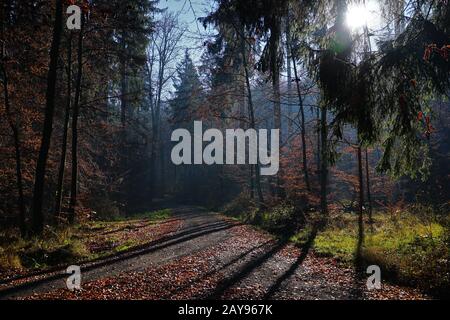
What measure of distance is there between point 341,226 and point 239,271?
602 centimetres

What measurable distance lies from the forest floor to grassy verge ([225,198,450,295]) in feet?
1.16

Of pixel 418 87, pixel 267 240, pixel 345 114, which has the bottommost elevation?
pixel 267 240

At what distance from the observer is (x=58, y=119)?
17250 millimetres

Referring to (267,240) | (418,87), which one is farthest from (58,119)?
(418,87)

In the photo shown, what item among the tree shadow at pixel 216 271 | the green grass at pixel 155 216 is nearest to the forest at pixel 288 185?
the tree shadow at pixel 216 271

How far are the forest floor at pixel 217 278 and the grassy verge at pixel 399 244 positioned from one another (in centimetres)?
35

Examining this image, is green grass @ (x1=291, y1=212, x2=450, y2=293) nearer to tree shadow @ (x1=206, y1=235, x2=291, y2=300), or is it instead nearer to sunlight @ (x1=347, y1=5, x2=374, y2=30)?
tree shadow @ (x1=206, y1=235, x2=291, y2=300)
